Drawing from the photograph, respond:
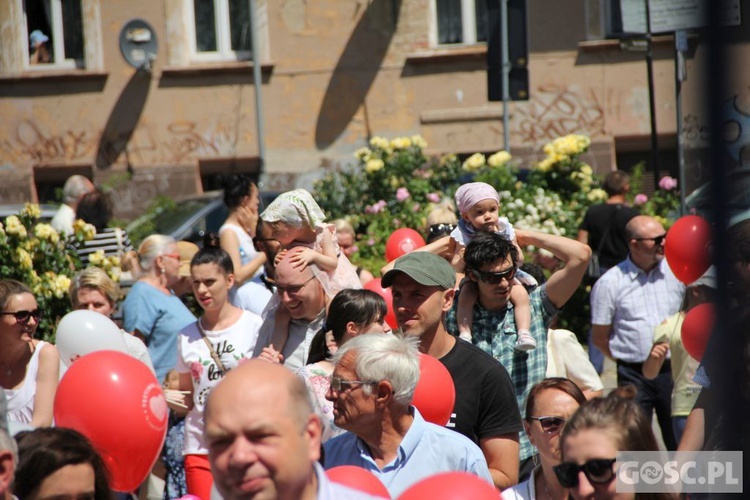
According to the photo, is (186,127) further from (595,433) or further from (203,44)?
(595,433)

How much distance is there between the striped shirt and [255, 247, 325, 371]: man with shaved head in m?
2.97

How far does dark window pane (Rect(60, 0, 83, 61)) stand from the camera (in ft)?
59.7

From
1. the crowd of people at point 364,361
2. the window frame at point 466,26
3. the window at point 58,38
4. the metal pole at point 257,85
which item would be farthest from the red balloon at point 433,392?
the window at point 58,38

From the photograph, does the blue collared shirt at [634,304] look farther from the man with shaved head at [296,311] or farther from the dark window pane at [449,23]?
the dark window pane at [449,23]

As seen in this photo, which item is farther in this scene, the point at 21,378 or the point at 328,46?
the point at 328,46

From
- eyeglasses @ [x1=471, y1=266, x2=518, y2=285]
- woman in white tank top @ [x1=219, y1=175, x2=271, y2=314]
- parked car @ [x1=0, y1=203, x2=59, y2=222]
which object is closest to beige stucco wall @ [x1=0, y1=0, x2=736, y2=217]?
parked car @ [x1=0, y1=203, x2=59, y2=222]

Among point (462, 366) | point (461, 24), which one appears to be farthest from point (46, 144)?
point (462, 366)

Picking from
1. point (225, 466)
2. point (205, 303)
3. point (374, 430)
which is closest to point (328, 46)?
point (205, 303)

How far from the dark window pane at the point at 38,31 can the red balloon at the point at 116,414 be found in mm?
15002

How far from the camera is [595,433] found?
9.25 feet

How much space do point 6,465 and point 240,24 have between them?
52.1 ft

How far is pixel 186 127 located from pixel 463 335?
13381mm

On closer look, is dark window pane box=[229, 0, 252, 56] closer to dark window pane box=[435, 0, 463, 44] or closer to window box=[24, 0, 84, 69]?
window box=[24, 0, 84, 69]

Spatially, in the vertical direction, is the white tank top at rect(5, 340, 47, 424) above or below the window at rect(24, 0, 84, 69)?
below
